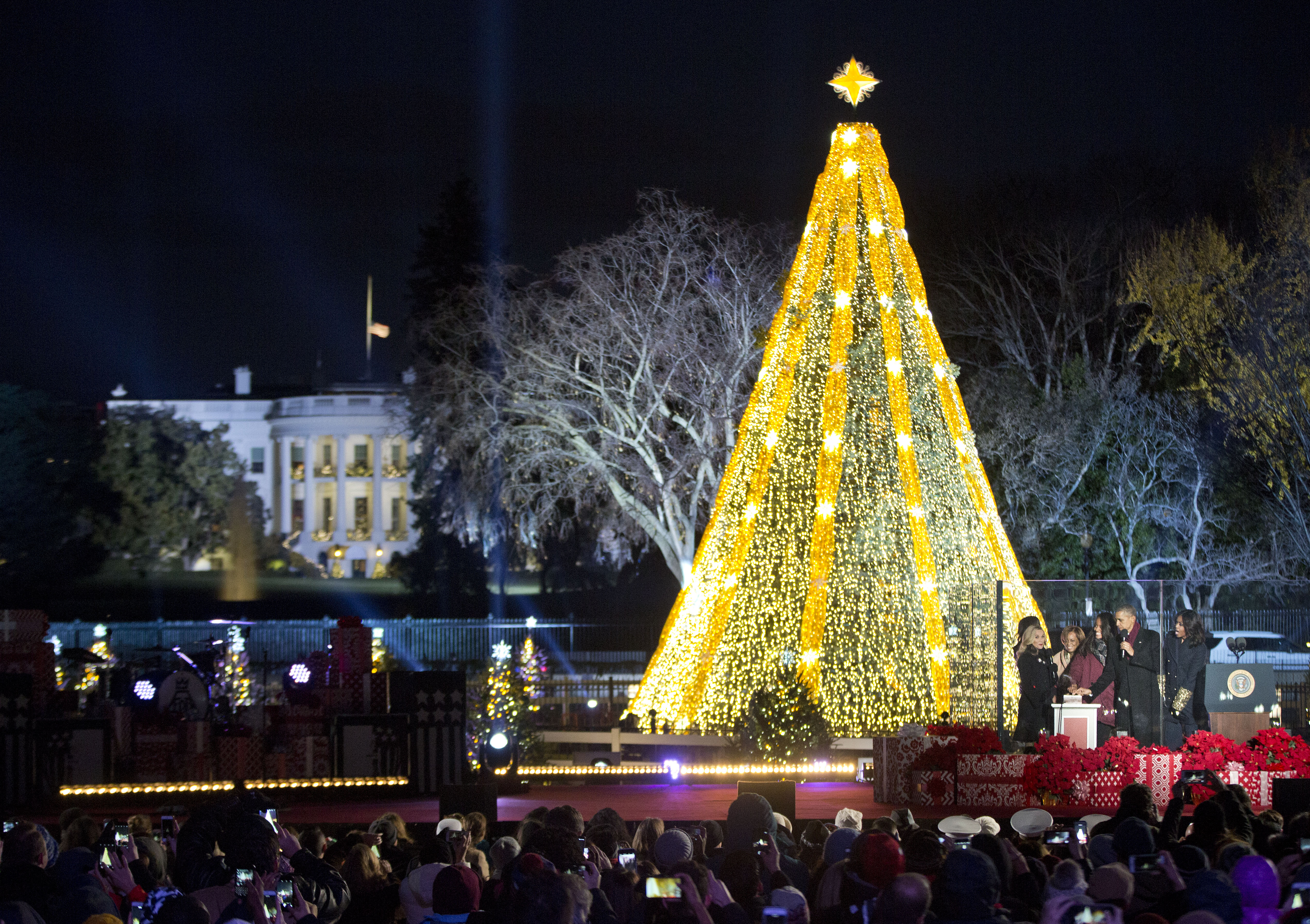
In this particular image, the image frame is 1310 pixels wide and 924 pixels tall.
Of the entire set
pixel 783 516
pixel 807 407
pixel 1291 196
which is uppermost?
pixel 1291 196

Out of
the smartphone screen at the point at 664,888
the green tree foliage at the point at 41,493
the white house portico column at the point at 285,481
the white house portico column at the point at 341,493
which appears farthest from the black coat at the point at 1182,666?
the white house portico column at the point at 285,481

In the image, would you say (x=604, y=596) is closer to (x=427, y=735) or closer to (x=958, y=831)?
(x=427, y=735)

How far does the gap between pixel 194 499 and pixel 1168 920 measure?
72.9 meters

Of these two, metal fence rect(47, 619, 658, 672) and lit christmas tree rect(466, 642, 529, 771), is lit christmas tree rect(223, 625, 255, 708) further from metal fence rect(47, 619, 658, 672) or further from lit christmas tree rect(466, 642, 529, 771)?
metal fence rect(47, 619, 658, 672)

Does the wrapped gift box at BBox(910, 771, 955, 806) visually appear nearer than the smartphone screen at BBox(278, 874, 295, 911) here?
No

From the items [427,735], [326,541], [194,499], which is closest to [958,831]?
[427,735]

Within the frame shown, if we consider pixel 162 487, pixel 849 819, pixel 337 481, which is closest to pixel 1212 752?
pixel 849 819

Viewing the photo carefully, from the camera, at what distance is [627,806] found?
14.4 m

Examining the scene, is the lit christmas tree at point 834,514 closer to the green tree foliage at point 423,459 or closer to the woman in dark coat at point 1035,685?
the woman in dark coat at point 1035,685

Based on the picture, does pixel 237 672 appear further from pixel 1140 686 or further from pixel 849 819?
Answer: pixel 849 819

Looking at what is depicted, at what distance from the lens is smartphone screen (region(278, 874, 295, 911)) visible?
6035 mm

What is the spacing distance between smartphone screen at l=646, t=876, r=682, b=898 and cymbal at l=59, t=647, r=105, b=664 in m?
15.1

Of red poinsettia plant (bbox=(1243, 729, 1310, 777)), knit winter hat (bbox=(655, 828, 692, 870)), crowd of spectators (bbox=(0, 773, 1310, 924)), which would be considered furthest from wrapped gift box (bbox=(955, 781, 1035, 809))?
knit winter hat (bbox=(655, 828, 692, 870))

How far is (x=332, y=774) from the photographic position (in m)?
16.4
